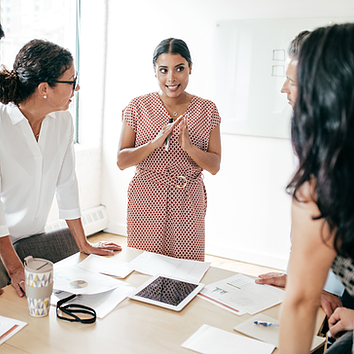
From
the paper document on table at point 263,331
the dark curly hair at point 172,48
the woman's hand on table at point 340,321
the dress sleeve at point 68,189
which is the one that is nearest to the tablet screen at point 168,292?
the paper document on table at point 263,331

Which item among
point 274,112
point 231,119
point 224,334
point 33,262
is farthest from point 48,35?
point 224,334

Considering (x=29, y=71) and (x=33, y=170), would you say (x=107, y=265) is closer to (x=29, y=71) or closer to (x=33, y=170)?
(x=33, y=170)

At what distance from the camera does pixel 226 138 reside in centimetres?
399

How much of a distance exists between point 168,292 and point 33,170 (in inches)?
33.9

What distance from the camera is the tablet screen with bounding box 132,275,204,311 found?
1.42 metres

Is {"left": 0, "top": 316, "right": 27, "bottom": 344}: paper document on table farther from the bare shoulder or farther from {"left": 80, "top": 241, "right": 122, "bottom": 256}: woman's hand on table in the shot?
the bare shoulder

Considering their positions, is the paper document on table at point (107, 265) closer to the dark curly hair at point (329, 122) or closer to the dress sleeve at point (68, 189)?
the dress sleeve at point (68, 189)

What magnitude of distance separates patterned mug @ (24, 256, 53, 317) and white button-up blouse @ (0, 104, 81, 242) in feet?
1.69

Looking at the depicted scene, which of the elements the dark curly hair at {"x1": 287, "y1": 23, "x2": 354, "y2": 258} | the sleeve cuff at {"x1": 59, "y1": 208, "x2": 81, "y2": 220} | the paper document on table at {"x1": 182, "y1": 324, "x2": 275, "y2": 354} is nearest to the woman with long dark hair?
the dark curly hair at {"x1": 287, "y1": 23, "x2": 354, "y2": 258}

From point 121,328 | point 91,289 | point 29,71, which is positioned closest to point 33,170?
point 29,71

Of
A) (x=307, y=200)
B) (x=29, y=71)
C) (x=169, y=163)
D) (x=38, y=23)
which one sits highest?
(x=38, y=23)

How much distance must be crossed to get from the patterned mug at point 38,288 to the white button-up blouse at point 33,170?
52 cm

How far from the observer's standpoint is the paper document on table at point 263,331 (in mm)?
1233

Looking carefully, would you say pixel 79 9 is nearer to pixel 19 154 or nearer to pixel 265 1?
pixel 265 1
